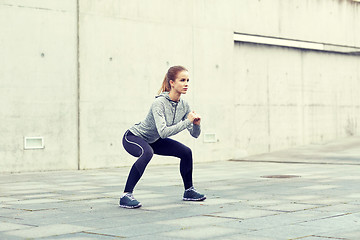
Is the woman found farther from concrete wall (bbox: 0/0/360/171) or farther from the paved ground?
concrete wall (bbox: 0/0/360/171)

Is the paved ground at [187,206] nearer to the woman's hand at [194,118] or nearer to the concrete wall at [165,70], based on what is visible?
the woman's hand at [194,118]

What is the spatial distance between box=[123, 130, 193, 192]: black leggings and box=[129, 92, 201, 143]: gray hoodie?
108 mm

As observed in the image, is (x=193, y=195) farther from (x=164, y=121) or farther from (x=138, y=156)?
(x=164, y=121)

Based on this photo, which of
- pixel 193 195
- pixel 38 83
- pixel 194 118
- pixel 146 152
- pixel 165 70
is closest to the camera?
pixel 194 118

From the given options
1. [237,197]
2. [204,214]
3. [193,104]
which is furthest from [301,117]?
[204,214]

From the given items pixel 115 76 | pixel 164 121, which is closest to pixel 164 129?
pixel 164 121

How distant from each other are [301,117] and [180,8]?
5.26 meters

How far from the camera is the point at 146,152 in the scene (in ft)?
23.4

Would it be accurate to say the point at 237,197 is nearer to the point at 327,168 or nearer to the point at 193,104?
→ the point at 327,168

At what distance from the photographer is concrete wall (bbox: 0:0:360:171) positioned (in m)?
12.9

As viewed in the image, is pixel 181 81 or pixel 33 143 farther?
pixel 33 143

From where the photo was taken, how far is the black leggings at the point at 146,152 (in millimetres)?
7129

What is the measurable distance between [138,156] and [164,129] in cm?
50

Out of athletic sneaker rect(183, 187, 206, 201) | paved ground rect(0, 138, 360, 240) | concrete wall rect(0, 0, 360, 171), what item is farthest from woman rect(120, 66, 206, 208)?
concrete wall rect(0, 0, 360, 171)
